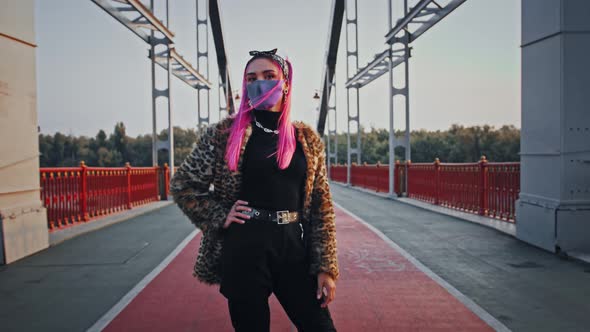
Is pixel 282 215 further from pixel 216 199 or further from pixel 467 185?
pixel 467 185

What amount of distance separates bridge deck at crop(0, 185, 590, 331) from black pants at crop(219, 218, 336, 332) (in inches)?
65.8

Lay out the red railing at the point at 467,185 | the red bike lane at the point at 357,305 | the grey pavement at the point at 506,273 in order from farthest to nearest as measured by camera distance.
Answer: the red railing at the point at 467,185
the grey pavement at the point at 506,273
the red bike lane at the point at 357,305

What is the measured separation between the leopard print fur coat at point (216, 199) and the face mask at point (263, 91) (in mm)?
126

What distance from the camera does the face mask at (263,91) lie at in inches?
77.5

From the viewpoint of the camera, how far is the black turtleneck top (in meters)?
1.93

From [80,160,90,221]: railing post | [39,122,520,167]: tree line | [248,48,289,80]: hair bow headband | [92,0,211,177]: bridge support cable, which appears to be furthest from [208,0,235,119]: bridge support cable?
[39,122,520,167]: tree line

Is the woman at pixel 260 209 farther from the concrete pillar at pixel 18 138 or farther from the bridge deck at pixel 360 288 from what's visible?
the concrete pillar at pixel 18 138

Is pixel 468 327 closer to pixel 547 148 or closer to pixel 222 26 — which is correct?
pixel 547 148

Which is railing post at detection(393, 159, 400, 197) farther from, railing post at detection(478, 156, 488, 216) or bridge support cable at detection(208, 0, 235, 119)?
bridge support cable at detection(208, 0, 235, 119)

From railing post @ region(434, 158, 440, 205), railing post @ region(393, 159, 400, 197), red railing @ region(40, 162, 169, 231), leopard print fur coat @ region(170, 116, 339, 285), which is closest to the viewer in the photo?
leopard print fur coat @ region(170, 116, 339, 285)

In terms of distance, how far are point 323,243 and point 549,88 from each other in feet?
17.6

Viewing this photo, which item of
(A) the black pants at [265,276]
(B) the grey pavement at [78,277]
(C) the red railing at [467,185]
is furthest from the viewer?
(C) the red railing at [467,185]

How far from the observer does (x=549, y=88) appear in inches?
238

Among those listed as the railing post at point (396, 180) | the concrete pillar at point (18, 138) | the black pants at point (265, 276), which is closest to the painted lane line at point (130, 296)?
the concrete pillar at point (18, 138)
